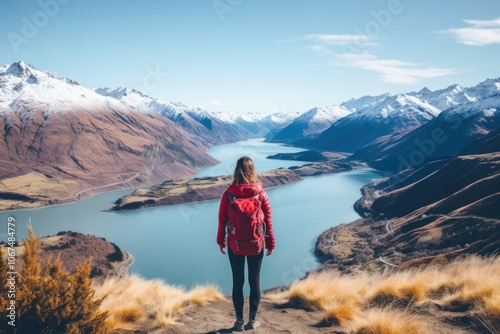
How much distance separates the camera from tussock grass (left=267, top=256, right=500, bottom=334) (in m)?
7.29

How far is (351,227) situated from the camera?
331ft

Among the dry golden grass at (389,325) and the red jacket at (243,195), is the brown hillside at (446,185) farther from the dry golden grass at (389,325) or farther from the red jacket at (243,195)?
the red jacket at (243,195)

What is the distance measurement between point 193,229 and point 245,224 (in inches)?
4014

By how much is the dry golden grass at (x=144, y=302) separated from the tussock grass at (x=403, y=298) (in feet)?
8.92

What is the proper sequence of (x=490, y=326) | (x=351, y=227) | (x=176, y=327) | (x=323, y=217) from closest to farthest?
(x=490, y=326) < (x=176, y=327) < (x=351, y=227) < (x=323, y=217)

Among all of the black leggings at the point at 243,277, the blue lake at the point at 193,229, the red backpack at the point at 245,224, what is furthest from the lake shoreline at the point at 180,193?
the red backpack at the point at 245,224

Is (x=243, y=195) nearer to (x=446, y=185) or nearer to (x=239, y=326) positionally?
(x=239, y=326)

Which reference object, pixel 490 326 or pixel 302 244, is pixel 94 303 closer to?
pixel 490 326

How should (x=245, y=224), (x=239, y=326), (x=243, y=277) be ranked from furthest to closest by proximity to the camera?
(x=243, y=277)
(x=239, y=326)
(x=245, y=224)

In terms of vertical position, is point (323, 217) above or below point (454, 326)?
below

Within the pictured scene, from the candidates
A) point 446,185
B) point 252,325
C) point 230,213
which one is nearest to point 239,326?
point 252,325

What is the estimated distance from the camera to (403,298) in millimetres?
9406

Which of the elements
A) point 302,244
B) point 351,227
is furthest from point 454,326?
point 351,227

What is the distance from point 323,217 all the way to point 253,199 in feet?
371
